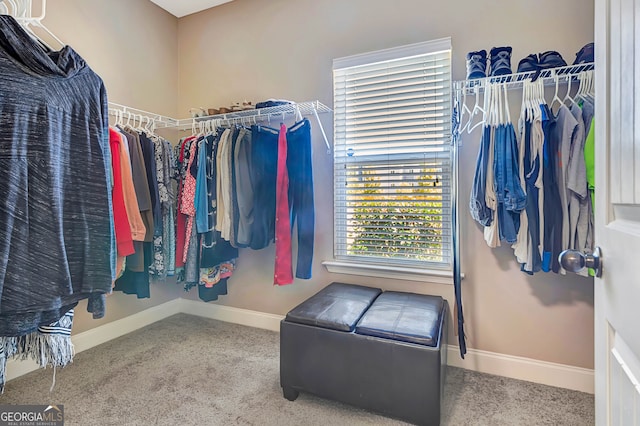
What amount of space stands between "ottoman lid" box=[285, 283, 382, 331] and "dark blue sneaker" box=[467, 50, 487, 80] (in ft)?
4.78

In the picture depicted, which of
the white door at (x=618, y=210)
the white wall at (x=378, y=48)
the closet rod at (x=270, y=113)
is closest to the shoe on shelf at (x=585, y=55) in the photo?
the white wall at (x=378, y=48)

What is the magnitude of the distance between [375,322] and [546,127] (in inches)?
53.9

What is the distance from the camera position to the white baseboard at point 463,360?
1870 mm

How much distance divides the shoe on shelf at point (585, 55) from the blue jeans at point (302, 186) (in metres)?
1.57

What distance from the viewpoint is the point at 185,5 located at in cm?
283

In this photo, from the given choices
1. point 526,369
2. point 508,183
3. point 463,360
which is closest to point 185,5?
point 508,183

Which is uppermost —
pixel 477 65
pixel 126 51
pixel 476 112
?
pixel 126 51

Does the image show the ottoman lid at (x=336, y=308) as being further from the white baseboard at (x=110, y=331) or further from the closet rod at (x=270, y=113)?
the white baseboard at (x=110, y=331)

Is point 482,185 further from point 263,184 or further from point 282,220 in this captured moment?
point 263,184

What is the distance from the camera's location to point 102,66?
2400 mm

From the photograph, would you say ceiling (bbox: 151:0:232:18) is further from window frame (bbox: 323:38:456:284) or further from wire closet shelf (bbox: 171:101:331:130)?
window frame (bbox: 323:38:456:284)

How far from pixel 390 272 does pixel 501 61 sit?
1460mm

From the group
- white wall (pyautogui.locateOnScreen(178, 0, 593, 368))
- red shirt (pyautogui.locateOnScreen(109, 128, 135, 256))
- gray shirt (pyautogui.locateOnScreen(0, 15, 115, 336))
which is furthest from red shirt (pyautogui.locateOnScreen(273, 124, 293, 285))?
gray shirt (pyautogui.locateOnScreen(0, 15, 115, 336))
